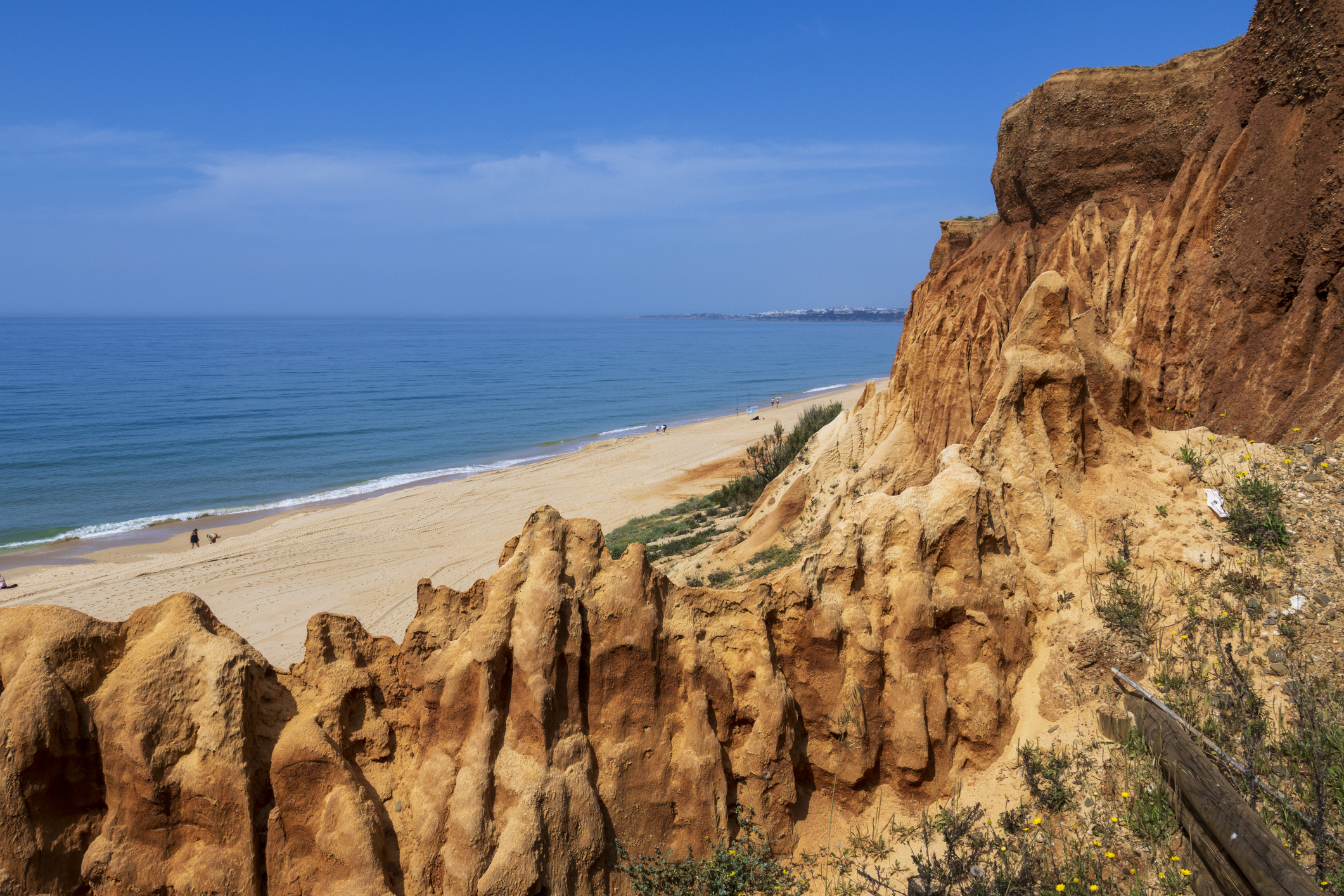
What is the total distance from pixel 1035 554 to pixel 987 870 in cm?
336

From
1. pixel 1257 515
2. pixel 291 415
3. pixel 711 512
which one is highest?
pixel 1257 515

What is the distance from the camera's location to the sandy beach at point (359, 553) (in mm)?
23906

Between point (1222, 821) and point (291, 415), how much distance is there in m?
70.6

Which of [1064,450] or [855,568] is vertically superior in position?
[1064,450]

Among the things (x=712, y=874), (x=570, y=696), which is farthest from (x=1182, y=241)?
(x=570, y=696)

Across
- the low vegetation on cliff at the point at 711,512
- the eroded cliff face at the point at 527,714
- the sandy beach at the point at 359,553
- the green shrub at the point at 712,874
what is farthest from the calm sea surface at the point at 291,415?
the green shrub at the point at 712,874

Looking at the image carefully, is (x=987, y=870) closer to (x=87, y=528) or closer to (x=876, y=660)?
(x=876, y=660)

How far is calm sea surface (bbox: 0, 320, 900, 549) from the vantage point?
41.0m

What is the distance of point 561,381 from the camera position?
9669 cm

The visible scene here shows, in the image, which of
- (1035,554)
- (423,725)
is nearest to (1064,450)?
(1035,554)

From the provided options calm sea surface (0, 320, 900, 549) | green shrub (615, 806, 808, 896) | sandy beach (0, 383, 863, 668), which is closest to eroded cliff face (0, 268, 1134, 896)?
green shrub (615, 806, 808, 896)

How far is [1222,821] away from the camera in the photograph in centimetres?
518

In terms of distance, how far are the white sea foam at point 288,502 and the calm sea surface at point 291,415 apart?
15 centimetres

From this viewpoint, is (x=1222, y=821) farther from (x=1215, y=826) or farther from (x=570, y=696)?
(x=570, y=696)
